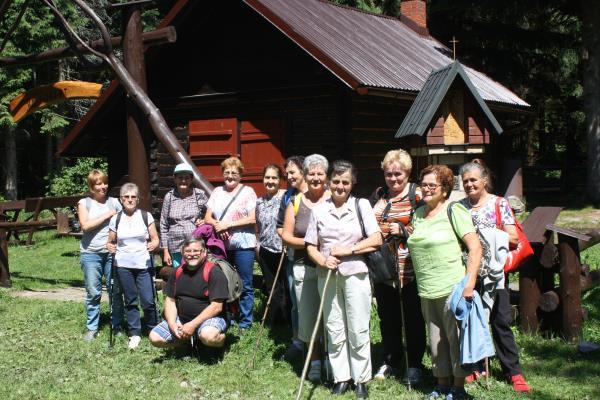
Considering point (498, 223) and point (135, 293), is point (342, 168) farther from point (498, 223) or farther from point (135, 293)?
point (135, 293)

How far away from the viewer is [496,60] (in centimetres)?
2450

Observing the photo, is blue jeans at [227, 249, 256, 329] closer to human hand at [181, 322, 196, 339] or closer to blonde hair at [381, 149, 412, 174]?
human hand at [181, 322, 196, 339]

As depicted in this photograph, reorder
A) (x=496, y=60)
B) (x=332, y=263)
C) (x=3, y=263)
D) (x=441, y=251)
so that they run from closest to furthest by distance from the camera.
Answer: (x=441, y=251), (x=332, y=263), (x=3, y=263), (x=496, y=60)

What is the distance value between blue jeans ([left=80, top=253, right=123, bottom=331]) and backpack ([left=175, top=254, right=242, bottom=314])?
1265 mm

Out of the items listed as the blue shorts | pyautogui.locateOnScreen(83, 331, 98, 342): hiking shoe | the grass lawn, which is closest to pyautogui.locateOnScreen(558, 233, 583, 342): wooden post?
the grass lawn

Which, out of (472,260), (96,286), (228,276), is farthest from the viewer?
(96,286)

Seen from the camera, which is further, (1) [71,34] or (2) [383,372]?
(1) [71,34]

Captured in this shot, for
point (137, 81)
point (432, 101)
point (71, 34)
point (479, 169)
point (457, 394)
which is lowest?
point (457, 394)

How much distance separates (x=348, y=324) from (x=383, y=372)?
628mm

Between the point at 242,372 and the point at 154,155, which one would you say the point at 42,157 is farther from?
the point at 242,372

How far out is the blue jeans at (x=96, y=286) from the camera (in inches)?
290

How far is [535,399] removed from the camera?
16.7ft

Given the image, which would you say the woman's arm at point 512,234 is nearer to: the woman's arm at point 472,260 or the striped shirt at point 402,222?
the woman's arm at point 472,260

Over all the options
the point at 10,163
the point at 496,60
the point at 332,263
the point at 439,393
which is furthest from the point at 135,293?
the point at 10,163
